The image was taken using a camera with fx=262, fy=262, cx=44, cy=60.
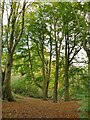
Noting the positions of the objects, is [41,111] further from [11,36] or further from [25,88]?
[25,88]

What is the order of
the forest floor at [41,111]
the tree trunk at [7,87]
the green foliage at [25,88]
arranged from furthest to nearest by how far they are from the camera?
the green foliage at [25,88], the tree trunk at [7,87], the forest floor at [41,111]

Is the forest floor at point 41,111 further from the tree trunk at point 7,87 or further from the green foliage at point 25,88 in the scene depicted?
the green foliage at point 25,88

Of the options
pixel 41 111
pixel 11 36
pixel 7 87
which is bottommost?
pixel 41 111

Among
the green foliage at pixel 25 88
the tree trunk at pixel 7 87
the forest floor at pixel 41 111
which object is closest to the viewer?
the forest floor at pixel 41 111

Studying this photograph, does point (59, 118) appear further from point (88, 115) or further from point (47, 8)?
point (47, 8)

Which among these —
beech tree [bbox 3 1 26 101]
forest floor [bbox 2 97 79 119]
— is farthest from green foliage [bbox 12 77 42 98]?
forest floor [bbox 2 97 79 119]

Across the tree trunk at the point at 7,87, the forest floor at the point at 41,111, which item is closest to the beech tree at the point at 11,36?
the tree trunk at the point at 7,87

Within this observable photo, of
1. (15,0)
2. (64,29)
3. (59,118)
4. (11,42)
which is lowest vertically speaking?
(59,118)

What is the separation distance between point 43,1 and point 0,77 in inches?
89.2

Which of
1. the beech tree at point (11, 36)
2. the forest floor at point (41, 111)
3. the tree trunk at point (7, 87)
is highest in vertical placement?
the beech tree at point (11, 36)

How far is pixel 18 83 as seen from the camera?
326 inches

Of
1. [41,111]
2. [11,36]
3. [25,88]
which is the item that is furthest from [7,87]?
[25,88]

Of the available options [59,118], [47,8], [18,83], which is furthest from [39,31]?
[59,118]

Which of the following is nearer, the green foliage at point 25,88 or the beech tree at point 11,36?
the beech tree at point 11,36
